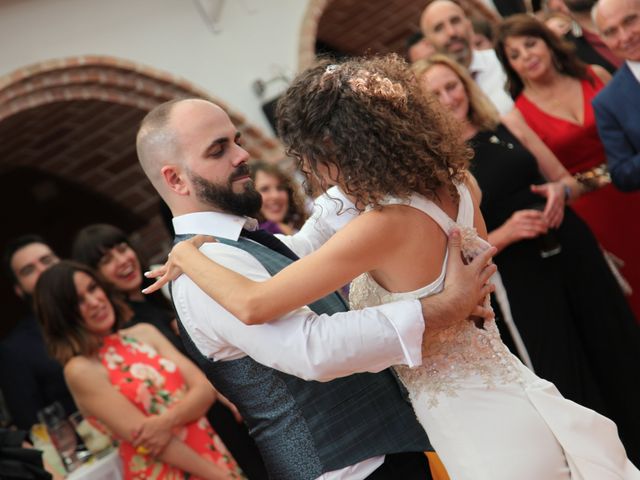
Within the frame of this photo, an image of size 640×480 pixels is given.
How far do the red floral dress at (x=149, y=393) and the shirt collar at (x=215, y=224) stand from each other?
4.92 feet

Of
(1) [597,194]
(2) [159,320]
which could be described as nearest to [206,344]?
(2) [159,320]

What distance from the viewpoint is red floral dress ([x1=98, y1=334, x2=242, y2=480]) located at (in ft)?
11.5

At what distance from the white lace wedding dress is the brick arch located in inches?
159

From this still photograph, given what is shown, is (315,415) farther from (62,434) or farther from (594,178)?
(594,178)

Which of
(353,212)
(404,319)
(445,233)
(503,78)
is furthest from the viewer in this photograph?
(503,78)

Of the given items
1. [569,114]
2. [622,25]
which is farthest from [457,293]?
[569,114]

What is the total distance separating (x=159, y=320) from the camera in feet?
13.9

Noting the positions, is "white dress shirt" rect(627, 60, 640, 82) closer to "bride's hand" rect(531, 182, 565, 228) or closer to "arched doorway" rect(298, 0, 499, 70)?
"bride's hand" rect(531, 182, 565, 228)

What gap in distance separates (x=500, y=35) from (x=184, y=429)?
8.17 feet

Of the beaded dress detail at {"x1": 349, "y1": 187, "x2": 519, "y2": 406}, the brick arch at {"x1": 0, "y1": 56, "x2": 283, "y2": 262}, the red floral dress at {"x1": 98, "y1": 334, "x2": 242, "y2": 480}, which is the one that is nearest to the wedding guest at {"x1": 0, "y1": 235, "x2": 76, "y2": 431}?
the red floral dress at {"x1": 98, "y1": 334, "x2": 242, "y2": 480}

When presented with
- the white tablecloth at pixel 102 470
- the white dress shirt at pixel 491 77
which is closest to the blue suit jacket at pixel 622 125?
the white dress shirt at pixel 491 77

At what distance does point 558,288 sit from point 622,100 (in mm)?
878

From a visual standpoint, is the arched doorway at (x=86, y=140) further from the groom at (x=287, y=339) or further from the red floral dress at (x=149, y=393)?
the groom at (x=287, y=339)

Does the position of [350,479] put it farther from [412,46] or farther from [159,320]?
[412,46]
